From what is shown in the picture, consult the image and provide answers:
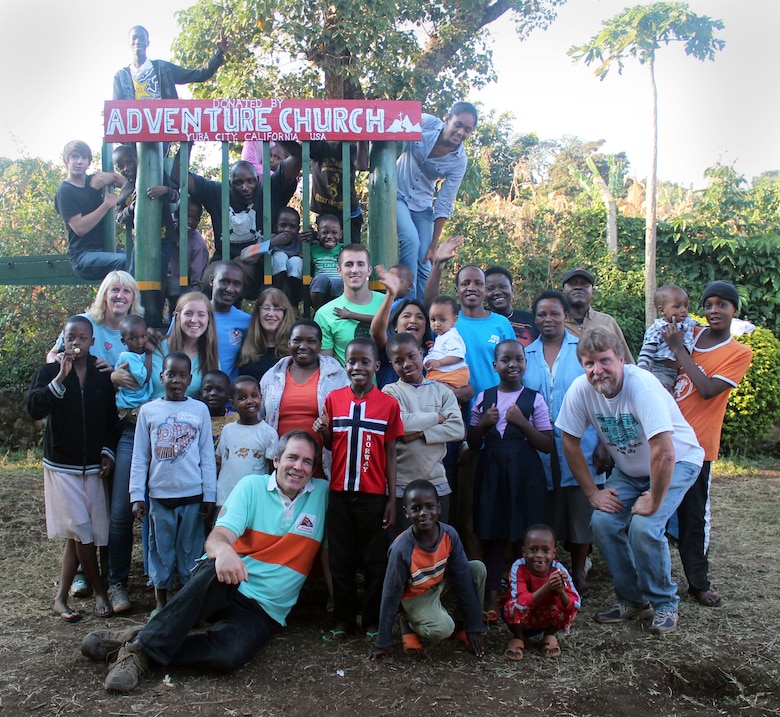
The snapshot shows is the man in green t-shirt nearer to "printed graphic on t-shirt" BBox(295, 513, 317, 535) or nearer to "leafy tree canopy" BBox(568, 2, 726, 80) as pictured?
"printed graphic on t-shirt" BBox(295, 513, 317, 535)

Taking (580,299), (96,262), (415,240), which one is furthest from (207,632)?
(96,262)

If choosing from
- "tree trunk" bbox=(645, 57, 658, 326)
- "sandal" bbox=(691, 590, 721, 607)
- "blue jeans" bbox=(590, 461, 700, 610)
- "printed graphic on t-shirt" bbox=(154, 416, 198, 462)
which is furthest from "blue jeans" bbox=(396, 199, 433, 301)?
"tree trunk" bbox=(645, 57, 658, 326)

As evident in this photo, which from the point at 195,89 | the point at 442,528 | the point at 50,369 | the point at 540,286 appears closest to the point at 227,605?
the point at 442,528

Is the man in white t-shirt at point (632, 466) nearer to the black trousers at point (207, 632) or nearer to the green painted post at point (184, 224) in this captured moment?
the black trousers at point (207, 632)

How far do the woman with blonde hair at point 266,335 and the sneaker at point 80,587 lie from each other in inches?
62.1

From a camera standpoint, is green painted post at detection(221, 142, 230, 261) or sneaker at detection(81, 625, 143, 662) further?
green painted post at detection(221, 142, 230, 261)

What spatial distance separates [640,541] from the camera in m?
3.72

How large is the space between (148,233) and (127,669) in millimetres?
3126

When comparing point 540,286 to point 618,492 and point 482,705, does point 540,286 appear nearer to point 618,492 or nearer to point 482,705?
point 618,492

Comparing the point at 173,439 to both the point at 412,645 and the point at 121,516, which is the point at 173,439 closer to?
the point at 121,516

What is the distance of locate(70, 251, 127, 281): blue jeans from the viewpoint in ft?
19.8

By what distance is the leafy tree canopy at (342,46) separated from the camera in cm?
1044

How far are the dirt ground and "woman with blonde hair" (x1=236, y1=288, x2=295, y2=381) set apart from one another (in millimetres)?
1415

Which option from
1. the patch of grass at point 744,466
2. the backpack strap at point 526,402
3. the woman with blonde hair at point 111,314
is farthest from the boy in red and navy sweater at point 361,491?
the patch of grass at point 744,466
